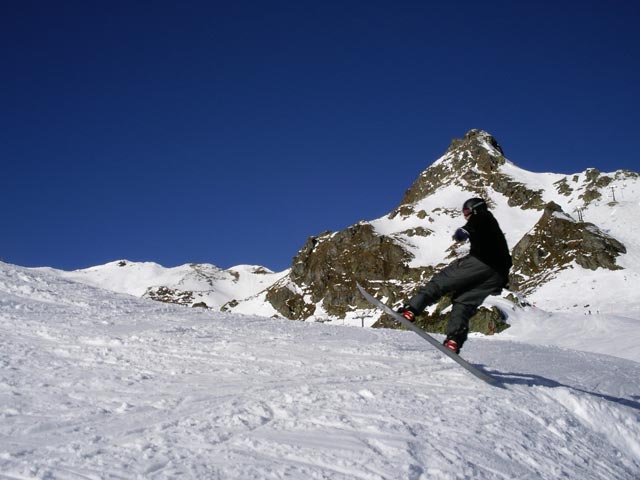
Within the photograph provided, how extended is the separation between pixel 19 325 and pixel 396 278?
439 feet

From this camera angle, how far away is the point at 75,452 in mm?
3625

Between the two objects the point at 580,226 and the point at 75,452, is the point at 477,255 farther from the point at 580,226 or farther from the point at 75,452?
the point at 580,226

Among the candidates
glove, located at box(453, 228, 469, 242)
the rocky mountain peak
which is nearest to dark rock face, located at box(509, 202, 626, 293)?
the rocky mountain peak

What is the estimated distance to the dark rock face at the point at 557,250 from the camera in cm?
9112

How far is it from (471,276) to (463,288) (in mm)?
207

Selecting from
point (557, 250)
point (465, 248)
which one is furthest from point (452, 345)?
point (465, 248)

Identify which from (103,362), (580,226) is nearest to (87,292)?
(103,362)

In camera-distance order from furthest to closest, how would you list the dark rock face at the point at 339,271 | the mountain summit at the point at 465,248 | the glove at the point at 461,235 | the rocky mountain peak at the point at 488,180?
1. the rocky mountain peak at the point at 488,180
2. the dark rock face at the point at 339,271
3. the mountain summit at the point at 465,248
4. the glove at the point at 461,235

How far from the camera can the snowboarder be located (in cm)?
675

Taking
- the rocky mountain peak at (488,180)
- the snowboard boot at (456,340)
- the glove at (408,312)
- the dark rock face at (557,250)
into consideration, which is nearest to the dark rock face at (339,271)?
the rocky mountain peak at (488,180)

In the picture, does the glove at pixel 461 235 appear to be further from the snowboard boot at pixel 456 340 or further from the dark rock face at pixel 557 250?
the dark rock face at pixel 557 250

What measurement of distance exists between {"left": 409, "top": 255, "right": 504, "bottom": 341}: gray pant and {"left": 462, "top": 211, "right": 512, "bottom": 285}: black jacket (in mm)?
105

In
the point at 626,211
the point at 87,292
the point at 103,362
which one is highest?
the point at 626,211

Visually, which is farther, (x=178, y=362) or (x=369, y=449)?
(x=178, y=362)
